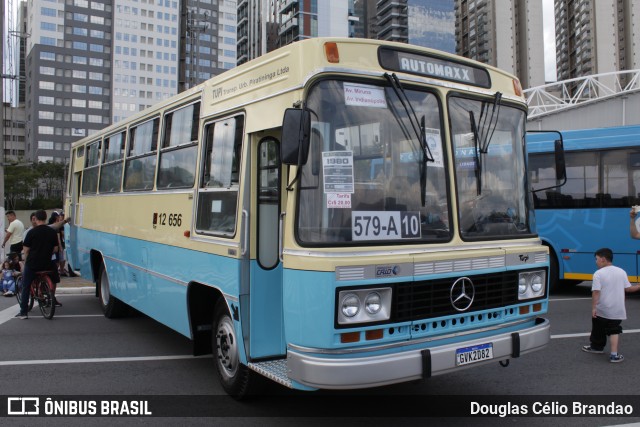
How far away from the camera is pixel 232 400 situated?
17.8ft

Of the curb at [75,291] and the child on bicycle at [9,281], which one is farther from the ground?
the child on bicycle at [9,281]

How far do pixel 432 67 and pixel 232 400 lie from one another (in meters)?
3.53

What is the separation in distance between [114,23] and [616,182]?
422ft

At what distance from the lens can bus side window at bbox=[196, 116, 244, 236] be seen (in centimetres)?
521

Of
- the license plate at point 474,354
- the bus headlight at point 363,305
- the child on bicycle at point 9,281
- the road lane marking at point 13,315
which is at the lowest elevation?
the road lane marking at point 13,315

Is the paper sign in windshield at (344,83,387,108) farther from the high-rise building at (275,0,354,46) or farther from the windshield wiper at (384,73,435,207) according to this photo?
the high-rise building at (275,0,354,46)

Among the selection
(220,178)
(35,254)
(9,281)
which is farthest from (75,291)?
(220,178)

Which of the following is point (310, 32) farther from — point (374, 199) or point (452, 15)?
point (374, 199)

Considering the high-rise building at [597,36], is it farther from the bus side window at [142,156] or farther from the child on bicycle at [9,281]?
the bus side window at [142,156]

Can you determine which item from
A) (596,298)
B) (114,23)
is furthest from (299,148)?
(114,23)

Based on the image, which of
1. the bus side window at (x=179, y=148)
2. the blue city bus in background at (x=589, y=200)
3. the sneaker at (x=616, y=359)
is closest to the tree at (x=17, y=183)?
the blue city bus in background at (x=589, y=200)

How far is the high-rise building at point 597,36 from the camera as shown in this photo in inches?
5261

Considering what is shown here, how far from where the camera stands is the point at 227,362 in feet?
17.9

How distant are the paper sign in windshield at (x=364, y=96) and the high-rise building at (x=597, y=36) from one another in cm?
14238
